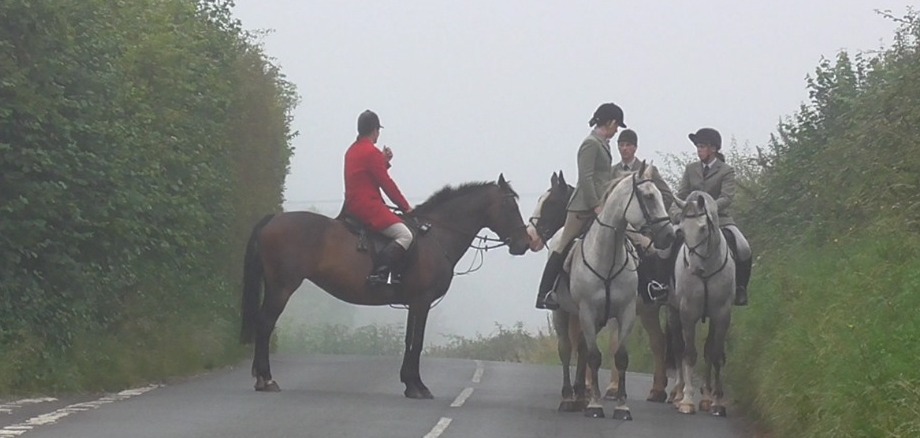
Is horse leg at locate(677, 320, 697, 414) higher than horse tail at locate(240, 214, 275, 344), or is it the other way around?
horse tail at locate(240, 214, 275, 344)

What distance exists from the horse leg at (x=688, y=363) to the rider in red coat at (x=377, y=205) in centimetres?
343

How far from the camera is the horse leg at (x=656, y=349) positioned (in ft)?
61.7

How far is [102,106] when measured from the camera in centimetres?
1897

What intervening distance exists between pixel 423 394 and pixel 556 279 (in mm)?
2168

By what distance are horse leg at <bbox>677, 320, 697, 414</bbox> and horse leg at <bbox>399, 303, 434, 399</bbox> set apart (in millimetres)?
2953

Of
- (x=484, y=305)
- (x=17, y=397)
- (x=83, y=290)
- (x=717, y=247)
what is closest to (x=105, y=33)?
(x=83, y=290)

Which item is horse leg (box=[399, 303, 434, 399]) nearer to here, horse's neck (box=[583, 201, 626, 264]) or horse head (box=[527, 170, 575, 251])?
horse head (box=[527, 170, 575, 251])

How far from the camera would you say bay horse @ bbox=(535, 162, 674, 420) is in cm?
1556

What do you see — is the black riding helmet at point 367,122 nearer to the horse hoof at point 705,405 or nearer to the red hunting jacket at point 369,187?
the red hunting jacket at point 369,187

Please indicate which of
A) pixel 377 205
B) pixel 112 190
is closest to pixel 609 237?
pixel 377 205

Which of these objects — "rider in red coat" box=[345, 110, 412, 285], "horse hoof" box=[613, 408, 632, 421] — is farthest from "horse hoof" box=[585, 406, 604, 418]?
"rider in red coat" box=[345, 110, 412, 285]

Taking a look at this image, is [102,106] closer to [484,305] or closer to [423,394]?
[423,394]

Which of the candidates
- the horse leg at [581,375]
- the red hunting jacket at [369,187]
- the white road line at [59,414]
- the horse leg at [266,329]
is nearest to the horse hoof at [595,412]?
the horse leg at [581,375]

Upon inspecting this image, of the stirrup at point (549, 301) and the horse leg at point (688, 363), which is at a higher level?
the stirrup at point (549, 301)
